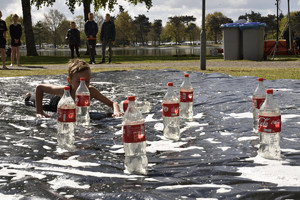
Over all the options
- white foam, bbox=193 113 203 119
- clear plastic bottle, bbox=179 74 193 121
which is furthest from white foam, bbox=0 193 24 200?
white foam, bbox=193 113 203 119

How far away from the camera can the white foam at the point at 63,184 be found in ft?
10.5

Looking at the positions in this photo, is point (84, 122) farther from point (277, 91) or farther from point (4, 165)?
point (277, 91)

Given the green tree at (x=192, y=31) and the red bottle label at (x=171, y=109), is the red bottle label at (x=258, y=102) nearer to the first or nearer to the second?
the red bottle label at (x=171, y=109)

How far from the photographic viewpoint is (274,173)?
3.30 m

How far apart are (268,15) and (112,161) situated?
111981 millimetres

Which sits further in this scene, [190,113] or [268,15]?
[268,15]

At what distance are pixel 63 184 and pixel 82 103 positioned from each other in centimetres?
237

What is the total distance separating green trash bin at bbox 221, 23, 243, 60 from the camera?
2042cm

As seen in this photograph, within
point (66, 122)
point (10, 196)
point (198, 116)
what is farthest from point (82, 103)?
point (10, 196)

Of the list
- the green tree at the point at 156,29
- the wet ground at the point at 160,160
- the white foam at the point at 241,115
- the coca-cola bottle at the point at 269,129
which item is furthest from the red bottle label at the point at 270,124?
the green tree at the point at 156,29

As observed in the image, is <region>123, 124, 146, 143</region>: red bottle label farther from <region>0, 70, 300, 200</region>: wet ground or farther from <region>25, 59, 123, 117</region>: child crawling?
<region>25, 59, 123, 117</region>: child crawling

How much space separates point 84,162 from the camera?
3.82 m

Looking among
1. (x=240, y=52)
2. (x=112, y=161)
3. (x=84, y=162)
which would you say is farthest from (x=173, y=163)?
(x=240, y=52)

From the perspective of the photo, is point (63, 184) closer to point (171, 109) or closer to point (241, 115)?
point (171, 109)
